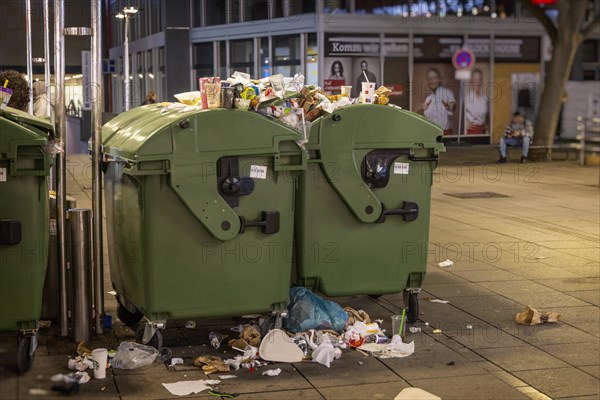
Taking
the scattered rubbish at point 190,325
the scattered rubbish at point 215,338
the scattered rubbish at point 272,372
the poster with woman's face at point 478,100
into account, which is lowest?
the scattered rubbish at point 272,372

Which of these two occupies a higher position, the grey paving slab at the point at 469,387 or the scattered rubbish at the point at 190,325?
the scattered rubbish at the point at 190,325

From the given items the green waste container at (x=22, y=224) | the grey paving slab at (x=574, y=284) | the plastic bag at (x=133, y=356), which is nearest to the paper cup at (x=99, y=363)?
the plastic bag at (x=133, y=356)

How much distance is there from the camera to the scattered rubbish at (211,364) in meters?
5.93

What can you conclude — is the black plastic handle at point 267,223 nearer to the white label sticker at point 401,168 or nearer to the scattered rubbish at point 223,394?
the white label sticker at point 401,168

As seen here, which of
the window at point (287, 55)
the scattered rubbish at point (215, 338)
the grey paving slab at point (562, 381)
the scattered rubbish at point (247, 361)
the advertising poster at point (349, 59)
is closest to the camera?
the grey paving slab at point (562, 381)

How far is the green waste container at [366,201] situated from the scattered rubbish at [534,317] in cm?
83

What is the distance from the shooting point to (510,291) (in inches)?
322

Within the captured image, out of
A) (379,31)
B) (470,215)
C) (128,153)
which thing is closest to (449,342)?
(128,153)

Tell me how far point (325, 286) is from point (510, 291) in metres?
2.13

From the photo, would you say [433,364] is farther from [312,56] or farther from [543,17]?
[312,56]

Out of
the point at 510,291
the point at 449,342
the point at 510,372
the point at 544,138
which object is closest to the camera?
the point at 510,372

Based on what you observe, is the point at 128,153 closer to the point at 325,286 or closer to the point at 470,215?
the point at 325,286

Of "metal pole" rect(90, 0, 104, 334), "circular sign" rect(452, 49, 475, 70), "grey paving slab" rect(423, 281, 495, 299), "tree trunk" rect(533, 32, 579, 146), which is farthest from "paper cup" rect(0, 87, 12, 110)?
"circular sign" rect(452, 49, 475, 70)

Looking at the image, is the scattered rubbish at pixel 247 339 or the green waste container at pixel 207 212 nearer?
the green waste container at pixel 207 212
